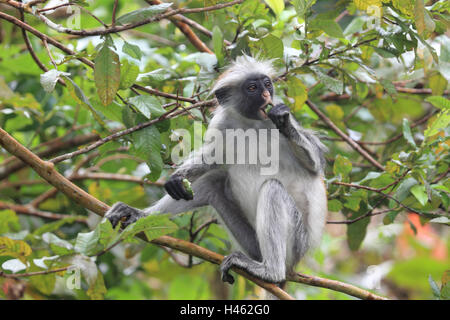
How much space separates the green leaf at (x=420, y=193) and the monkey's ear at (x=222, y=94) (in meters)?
Result: 2.00

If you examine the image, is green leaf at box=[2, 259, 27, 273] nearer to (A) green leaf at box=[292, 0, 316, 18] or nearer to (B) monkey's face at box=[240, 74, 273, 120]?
(B) monkey's face at box=[240, 74, 273, 120]

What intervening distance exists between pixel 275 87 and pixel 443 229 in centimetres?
1042

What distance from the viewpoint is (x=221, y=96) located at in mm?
5500

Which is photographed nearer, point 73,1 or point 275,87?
point 73,1

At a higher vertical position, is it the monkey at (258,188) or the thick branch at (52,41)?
the thick branch at (52,41)

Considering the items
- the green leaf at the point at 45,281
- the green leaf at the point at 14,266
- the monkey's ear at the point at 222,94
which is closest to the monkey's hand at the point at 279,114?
the monkey's ear at the point at 222,94

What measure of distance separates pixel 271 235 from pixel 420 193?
1.28 metres

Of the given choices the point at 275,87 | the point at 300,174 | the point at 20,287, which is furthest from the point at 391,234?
the point at 20,287

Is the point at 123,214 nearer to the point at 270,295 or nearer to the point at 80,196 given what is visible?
the point at 80,196

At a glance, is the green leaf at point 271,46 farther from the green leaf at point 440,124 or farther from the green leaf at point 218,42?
the green leaf at point 440,124

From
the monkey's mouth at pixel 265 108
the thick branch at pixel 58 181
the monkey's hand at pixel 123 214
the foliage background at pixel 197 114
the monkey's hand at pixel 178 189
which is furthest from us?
the monkey's mouth at pixel 265 108

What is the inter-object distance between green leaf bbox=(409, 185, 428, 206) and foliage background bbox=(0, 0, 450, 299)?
0.01 meters

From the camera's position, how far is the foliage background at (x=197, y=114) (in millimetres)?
4180
